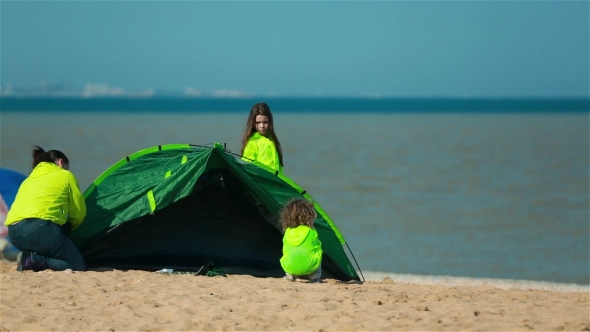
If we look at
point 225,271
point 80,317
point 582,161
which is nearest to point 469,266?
point 225,271

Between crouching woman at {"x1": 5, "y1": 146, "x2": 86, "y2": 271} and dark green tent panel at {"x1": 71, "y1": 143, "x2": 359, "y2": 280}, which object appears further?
dark green tent panel at {"x1": 71, "y1": 143, "x2": 359, "y2": 280}

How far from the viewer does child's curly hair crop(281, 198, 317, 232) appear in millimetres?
7762

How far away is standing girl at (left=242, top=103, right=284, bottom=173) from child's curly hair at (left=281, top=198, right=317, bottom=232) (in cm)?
78

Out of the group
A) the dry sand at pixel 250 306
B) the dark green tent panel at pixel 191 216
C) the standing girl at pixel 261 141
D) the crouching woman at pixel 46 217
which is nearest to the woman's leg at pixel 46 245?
the crouching woman at pixel 46 217

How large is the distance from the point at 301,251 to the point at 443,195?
11.0 m

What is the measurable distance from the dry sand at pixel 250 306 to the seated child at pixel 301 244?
20 cm

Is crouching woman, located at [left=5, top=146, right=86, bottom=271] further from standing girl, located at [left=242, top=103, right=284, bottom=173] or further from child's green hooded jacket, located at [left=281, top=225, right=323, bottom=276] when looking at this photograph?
child's green hooded jacket, located at [left=281, top=225, right=323, bottom=276]

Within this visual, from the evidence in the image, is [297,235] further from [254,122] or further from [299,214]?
[254,122]

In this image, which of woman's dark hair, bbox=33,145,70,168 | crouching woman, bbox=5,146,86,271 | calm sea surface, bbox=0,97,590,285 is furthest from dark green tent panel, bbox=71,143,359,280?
calm sea surface, bbox=0,97,590,285

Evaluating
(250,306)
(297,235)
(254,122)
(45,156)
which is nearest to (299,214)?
(297,235)

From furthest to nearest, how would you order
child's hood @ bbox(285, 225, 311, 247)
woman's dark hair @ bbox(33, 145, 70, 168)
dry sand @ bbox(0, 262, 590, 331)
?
woman's dark hair @ bbox(33, 145, 70, 168) → child's hood @ bbox(285, 225, 311, 247) → dry sand @ bbox(0, 262, 590, 331)

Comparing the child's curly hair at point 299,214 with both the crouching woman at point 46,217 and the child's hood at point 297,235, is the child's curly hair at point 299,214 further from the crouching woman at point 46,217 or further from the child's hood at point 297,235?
the crouching woman at point 46,217

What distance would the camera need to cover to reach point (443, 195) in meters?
18.3

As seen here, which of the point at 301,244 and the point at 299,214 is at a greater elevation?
the point at 299,214
